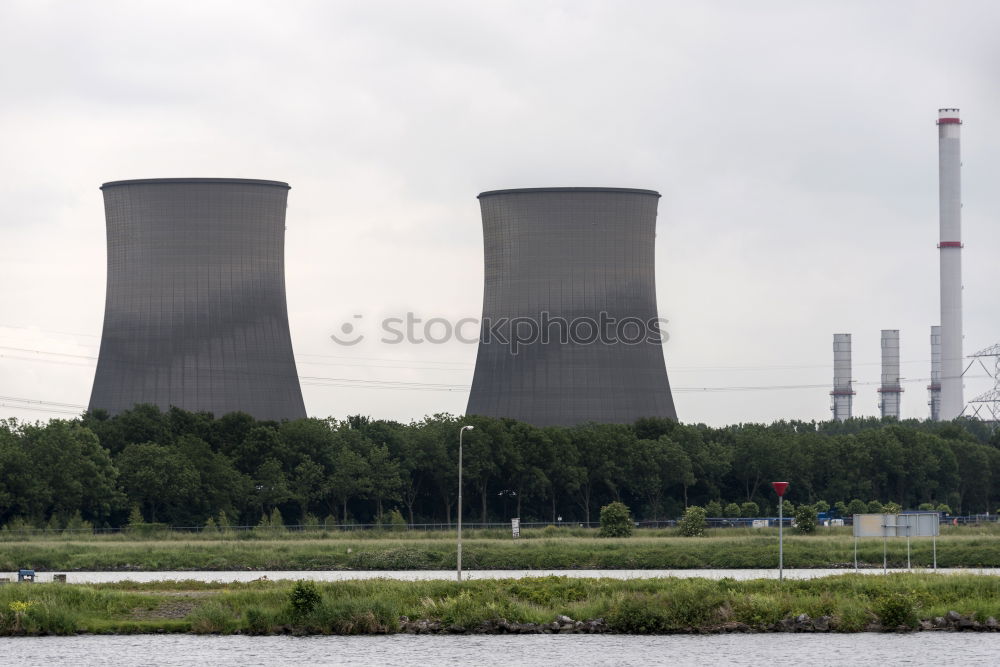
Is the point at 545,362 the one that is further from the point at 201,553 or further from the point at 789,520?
the point at 201,553

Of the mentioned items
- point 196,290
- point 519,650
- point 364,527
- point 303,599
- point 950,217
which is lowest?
point 519,650

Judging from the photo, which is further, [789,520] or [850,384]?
[850,384]

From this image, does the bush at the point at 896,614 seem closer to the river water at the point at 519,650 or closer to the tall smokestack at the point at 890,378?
the river water at the point at 519,650

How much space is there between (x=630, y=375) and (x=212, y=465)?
58.5 ft

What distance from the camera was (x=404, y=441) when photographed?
8181 cm

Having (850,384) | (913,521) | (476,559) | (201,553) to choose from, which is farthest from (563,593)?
(850,384)

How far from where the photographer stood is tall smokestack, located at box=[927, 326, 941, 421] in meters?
140

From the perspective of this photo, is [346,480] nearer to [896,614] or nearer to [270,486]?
[270,486]

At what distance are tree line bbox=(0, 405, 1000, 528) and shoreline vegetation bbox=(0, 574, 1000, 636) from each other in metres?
32.1

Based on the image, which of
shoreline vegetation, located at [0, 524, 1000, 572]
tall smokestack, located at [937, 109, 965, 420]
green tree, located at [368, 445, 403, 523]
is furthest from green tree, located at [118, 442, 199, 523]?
tall smokestack, located at [937, 109, 965, 420]

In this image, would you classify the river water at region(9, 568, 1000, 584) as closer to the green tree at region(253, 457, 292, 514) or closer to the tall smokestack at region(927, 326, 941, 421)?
the green tree at region(253, 457, 292, 514)

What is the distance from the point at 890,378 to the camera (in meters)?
145

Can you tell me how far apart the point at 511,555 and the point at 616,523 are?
29.1 feet

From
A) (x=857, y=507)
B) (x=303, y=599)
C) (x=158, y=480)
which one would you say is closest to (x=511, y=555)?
(x=158, y=480)
